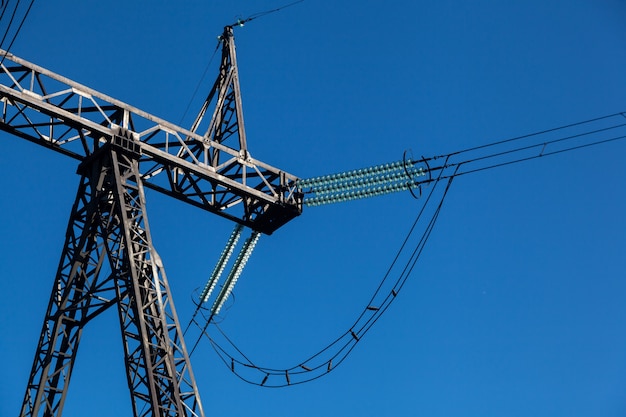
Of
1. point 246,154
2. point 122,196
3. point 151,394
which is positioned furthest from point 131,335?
point 246,154

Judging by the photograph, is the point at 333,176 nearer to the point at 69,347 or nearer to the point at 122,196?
the point at 122,196

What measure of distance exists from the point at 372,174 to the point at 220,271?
514 cm

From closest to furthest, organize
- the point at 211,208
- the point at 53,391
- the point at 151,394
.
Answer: the point at 151,394
the point at 53,391
the point at 211,208

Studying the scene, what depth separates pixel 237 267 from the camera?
24719 millimetres

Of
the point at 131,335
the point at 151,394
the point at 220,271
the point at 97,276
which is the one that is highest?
the point at 220,271

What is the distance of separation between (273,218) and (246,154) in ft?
5.81

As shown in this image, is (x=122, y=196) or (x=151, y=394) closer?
(x=151, y=394)

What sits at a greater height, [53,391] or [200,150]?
[200,150]

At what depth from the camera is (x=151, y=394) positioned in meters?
18.6

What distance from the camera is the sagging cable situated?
80.1 ft

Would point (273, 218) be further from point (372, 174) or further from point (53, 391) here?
point (53, 391)

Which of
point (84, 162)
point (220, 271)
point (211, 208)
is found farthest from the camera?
point (220, 271)

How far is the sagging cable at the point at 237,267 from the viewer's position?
24.4 metres

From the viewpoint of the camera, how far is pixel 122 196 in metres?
20.8
